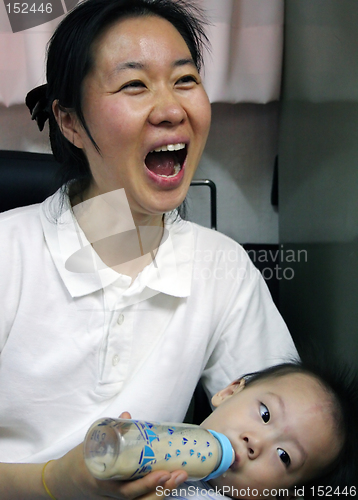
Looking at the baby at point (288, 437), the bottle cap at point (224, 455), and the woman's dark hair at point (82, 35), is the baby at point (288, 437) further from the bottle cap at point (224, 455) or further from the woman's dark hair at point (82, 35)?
the woman's dark hair at point (82, 35)

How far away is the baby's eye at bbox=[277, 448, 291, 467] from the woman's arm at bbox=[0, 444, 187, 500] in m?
0.20

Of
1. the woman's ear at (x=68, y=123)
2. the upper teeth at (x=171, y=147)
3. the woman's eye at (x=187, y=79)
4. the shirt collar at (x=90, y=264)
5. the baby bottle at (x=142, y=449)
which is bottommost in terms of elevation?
the baby bottle at (x=142, y=449)

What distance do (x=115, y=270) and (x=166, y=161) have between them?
8.9 inches

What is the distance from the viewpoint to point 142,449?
21.6 inches

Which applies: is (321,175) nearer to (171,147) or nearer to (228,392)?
(171,147)

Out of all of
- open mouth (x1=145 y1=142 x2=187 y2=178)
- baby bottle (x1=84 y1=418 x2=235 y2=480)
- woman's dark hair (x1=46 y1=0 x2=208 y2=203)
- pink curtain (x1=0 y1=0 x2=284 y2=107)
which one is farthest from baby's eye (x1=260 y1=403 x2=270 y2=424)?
pink curtain (x1=0 y1=0 x2=284 y2=107)

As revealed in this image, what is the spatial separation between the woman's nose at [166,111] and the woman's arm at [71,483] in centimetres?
50

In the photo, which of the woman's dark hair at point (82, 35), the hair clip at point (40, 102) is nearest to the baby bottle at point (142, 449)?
the woman's dark hair at point (82, 35)

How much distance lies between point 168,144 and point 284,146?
65 cm

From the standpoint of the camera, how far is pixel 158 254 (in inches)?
38.0

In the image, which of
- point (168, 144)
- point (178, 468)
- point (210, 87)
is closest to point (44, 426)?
point (178, 468)

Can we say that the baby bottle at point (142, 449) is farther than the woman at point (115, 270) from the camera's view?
No

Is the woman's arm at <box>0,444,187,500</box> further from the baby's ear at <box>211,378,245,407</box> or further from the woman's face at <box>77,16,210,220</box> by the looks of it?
the woman's face at <box>77,16,210,220</box>

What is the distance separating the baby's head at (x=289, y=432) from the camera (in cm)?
71
